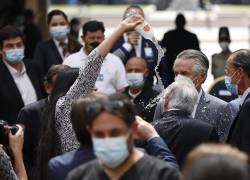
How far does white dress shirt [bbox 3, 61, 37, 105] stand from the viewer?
29.5ft

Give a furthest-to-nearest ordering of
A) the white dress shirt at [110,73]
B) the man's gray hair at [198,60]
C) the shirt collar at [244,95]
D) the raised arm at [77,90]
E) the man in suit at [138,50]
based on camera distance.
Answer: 1. the man in suit at [138,50]
2. the white dress shirt at [110,73]
3. the man's gray hair at [198,60]
4. the shirt collar at [244,95]
5. the raised arm at [77,90]

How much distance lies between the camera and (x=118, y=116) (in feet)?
15.2

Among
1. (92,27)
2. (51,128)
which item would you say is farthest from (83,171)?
(92,27)

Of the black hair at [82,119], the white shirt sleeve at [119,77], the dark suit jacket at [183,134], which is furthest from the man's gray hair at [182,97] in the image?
the white shirt sleeve at [119,77]

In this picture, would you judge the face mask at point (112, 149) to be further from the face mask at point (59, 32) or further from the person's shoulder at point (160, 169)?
the face mask at point (59, 32)

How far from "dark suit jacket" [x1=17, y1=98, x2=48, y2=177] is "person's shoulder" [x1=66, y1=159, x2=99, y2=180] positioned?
2.44m

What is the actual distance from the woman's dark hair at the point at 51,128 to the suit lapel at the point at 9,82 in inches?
98.9

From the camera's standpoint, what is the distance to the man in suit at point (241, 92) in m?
6.54

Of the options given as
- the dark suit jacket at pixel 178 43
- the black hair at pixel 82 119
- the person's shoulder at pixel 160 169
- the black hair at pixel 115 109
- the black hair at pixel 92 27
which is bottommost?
the dark suit jacket at pixel 178 43

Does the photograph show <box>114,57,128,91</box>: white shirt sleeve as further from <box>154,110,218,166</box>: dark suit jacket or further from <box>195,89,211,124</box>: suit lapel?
<box>154,110,218,166</box>: dark suit jacket

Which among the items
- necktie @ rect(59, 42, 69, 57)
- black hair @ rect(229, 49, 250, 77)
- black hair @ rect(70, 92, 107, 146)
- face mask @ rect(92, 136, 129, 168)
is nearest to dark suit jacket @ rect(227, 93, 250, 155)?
black hair @ rect(229, 49, 250, 77)

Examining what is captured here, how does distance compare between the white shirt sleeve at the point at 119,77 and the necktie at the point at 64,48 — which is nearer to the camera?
the white shirt sleeve at the point at 119,77

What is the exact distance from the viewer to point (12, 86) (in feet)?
29.4

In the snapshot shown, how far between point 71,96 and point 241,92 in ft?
5.42
